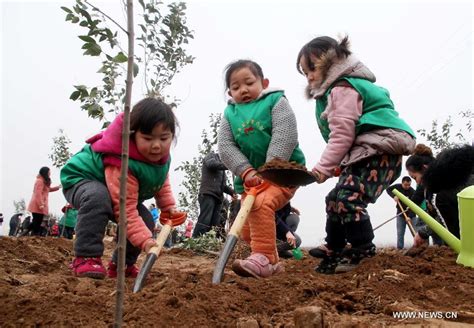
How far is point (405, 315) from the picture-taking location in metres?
1.59

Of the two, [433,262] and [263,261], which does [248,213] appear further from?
[433,262]

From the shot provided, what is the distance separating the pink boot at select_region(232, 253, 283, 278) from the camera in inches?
94.5

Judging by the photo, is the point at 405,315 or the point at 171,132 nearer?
the point at 405,315

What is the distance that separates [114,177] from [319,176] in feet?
3.82

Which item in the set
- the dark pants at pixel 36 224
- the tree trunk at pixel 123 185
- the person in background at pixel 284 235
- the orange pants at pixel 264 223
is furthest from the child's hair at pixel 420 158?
the dark pants at pixel 36 224

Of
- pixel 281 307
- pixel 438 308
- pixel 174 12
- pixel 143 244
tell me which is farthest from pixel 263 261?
pixel 174 12

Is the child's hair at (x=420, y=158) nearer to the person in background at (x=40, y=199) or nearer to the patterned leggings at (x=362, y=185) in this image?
the patterned leggings at (x=362, y=185)

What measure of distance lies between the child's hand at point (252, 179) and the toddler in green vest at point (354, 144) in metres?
0.33

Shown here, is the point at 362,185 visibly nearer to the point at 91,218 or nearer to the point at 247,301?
the point at 247,301

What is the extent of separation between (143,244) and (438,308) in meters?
1.45

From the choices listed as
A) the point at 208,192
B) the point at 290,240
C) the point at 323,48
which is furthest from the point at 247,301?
the point at 208,192

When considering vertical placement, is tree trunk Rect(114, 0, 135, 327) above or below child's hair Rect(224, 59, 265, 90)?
below

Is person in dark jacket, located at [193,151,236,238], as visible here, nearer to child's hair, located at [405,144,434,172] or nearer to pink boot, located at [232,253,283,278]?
child's hair, located at [405,144,434,172]

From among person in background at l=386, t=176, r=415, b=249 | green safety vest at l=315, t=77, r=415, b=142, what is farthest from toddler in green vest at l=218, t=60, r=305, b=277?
person in background at l=386, t=176, r=415, b=249
